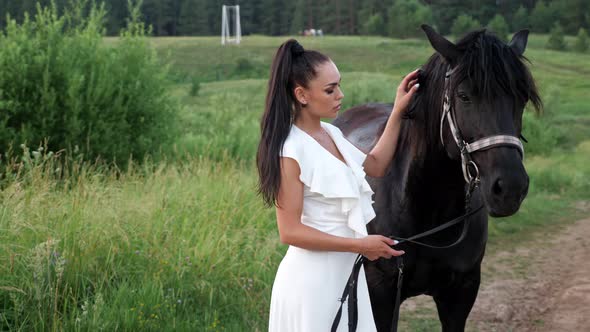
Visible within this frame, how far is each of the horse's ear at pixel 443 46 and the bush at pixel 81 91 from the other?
18.5ft

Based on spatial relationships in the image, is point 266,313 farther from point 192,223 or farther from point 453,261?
point 453,261

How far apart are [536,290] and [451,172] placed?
11.8ft

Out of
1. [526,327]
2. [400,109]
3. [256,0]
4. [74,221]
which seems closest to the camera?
[400,109]

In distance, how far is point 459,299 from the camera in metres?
3.34

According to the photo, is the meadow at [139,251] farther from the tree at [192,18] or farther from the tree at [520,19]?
the tree at [192,18]

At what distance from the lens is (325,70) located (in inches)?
86.7

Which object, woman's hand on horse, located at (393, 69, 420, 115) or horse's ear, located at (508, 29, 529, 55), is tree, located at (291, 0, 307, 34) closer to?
horse's ear, located at (508, 29, 529, 55)

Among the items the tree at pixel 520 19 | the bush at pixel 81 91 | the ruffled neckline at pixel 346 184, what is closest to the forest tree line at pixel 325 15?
the tree at pixel 520 19

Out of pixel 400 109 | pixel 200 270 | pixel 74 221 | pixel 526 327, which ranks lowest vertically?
pixel 526 327

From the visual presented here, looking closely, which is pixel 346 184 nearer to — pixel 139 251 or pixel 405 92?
pixel 405 92

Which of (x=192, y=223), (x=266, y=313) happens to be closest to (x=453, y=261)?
(x=266, y=313)

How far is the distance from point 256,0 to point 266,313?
30.4 m

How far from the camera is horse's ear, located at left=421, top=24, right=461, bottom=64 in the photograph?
8.92ft

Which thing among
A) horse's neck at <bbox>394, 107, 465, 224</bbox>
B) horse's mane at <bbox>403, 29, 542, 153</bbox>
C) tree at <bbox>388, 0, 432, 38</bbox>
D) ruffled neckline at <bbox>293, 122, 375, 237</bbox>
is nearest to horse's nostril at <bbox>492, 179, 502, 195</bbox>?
horse's mane at <bbox>403, 29, 542, 153</bbox>
